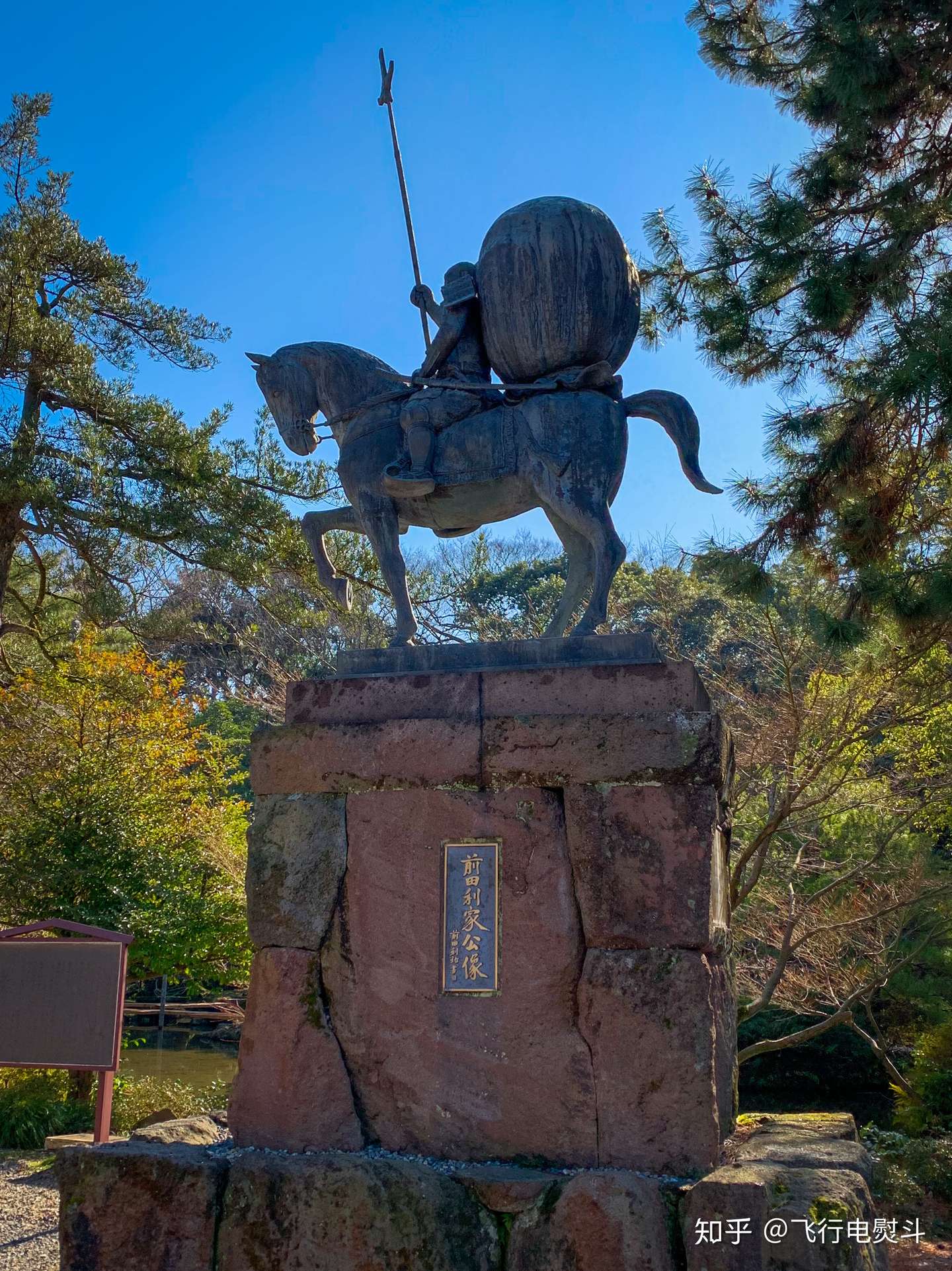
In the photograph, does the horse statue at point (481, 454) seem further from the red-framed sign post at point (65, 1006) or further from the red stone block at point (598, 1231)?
the red-framed sign post at point (65, 1006)

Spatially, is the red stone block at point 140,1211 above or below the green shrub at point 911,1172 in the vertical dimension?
above

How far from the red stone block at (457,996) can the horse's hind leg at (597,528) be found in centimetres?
89

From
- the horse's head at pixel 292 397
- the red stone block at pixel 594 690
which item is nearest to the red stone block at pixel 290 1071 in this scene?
the red stone block at pixel 594 690

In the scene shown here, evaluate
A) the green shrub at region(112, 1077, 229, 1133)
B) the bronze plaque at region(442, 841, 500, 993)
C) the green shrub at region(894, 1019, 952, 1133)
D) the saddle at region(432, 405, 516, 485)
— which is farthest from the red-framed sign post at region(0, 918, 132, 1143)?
the green shrub at region(894, 1019, 952, 1133)

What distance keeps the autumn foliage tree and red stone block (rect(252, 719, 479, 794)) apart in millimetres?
5093

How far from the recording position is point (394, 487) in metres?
4.28

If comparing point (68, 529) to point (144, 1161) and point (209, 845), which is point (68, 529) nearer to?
point (209, 845)

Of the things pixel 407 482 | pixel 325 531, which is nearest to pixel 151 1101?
pixel 325 531

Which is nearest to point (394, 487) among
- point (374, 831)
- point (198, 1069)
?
point (374, 831)

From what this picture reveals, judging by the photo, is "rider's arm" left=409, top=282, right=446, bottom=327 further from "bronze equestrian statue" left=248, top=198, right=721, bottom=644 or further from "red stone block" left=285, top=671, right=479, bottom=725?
"red stone block" left=285, top=671, right=479, bottom=725

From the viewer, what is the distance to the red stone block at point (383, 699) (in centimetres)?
377

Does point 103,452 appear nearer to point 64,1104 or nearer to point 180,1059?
point 64,1104

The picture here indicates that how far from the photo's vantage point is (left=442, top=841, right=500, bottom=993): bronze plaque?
346 cm

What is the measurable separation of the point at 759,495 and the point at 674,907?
3.69m
